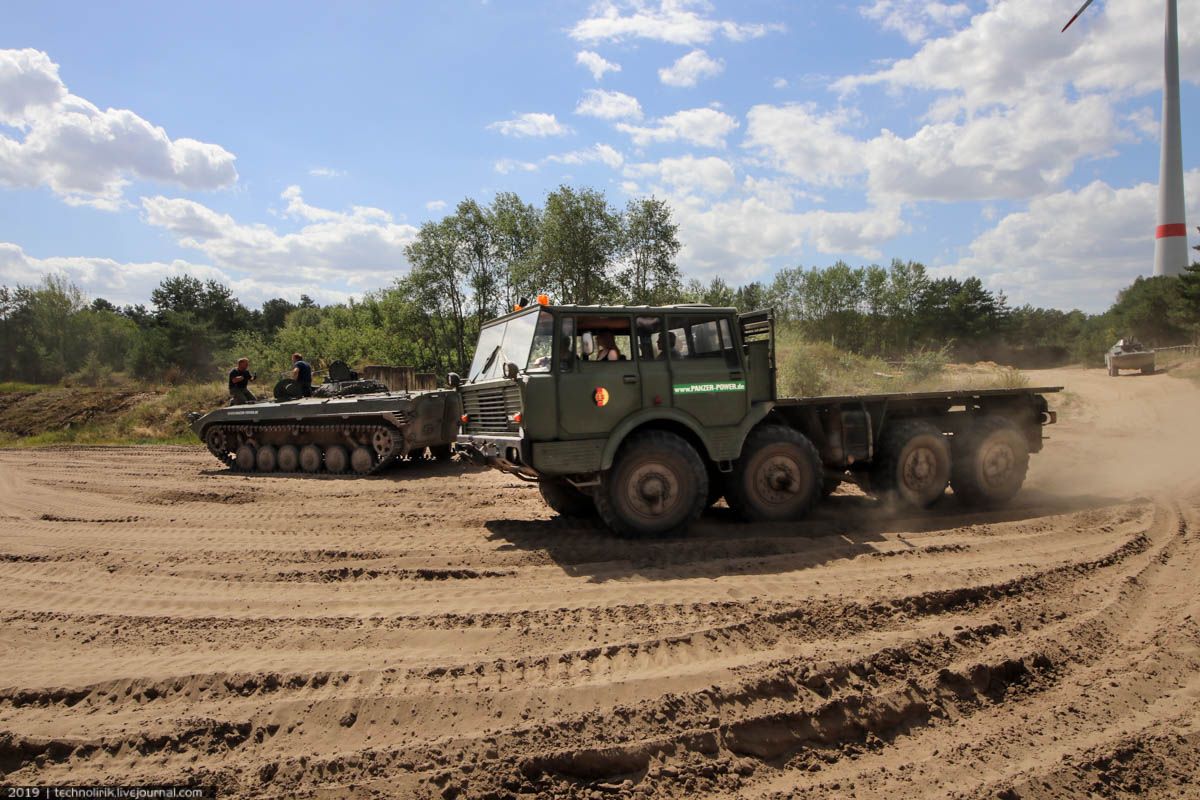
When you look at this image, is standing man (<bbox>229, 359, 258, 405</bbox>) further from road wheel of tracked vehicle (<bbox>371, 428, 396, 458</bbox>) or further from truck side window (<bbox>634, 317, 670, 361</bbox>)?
truck side window (<bbox>634, 317, 670, 361</bbox>)

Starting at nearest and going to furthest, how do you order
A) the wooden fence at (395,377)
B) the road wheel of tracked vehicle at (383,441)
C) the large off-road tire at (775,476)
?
1. the large off-road tire at (775,476)
2. the road wheel of tracked vehicle at (383,441)
3. the wooden fence at (395,377)

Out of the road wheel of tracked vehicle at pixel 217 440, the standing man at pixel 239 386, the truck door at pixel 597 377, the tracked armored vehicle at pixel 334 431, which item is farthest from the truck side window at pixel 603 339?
the standing man at pixel 239 386

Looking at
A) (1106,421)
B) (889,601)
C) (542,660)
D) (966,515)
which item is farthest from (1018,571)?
(1106,421)

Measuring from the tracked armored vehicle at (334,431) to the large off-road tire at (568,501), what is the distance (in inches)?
224

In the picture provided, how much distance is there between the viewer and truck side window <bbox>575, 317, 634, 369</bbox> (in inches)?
278

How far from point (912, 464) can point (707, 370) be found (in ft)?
9.53

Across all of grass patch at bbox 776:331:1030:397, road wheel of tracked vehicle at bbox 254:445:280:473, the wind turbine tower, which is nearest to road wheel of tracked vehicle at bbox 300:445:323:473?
road wheel of tracked vehicle at bbox 254:445:280:473

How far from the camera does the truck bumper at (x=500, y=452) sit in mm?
6711

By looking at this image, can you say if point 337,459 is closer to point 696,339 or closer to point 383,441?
point 383,441

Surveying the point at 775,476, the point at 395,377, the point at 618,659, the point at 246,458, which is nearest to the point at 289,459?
the point at 246,458

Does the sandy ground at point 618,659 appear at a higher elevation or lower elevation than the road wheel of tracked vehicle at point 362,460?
lower

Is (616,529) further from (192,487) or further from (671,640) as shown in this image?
(192,487)

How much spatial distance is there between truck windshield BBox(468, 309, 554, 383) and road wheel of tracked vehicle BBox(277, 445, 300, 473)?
789 centimetres

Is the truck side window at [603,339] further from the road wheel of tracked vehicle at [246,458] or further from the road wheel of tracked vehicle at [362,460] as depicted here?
the road wheel of tracked vehicle at [246,458]
